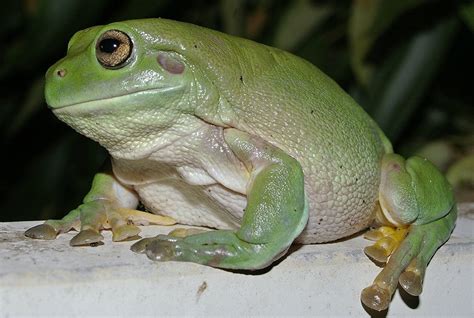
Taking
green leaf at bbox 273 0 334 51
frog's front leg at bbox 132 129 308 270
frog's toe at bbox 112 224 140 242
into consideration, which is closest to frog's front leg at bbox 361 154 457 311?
frog's front leg at bbox 132 129 308 270

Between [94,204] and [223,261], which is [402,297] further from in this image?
[94,204]

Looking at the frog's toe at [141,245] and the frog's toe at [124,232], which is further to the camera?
the frog's toe at [124,232]

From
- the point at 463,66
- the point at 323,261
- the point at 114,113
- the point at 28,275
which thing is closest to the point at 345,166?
the point at 323,261

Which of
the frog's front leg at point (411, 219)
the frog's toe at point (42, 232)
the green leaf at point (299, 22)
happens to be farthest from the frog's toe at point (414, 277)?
the green leaf at point (299, 22)

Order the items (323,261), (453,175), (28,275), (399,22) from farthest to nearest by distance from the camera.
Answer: (399,22) < (453,175) < (323,261) < (28,275)

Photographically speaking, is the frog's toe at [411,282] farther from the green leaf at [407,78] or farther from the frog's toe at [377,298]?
the green leaf at [407,78]

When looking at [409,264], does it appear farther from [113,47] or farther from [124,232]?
[113,47]

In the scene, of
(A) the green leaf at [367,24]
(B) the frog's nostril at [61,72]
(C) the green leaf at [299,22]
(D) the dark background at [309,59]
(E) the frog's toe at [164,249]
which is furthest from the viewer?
(C) the green leaf at [299,22]
